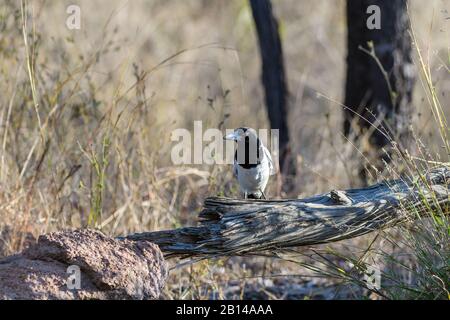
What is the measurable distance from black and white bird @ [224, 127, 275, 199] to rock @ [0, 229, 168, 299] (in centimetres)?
112

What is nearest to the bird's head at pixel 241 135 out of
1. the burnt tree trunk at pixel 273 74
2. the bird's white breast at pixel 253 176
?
the bird's white breast at pixel 253 176

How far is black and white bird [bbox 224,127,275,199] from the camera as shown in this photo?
472cm

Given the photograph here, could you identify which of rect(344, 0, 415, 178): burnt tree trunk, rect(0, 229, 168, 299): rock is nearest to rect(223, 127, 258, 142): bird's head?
rect(0, 229, 168, 299): rock

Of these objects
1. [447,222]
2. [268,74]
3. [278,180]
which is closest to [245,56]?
[268,74]

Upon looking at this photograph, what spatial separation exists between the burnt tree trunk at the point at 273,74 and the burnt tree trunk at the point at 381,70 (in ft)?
1.84

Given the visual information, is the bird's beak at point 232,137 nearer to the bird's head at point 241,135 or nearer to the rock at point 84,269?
the bird's head at point 241,135

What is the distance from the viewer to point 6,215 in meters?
4.79

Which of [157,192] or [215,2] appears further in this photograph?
[215,2]

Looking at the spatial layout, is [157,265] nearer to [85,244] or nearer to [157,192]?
[85,244]

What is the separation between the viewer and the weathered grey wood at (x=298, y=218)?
381 cm

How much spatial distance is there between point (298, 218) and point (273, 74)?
284 centimetres

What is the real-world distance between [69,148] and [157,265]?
1.86m

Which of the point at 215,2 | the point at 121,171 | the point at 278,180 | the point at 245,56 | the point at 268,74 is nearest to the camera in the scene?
the point at 121,171

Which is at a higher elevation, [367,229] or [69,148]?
[69,148]
